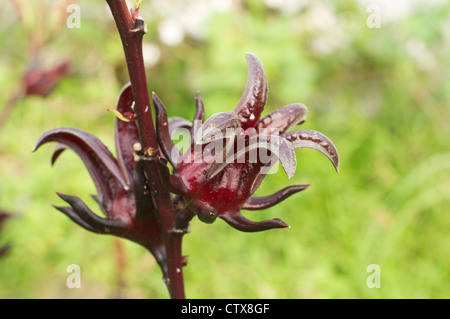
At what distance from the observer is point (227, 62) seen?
8.55 ft

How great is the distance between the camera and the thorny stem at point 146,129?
1.38 feet

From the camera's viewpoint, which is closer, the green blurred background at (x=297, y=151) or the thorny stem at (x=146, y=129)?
the thorny stem at (x=146, y=129)

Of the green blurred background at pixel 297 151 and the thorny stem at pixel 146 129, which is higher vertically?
the green blurred background at pixel 297 151

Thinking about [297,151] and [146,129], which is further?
[297,151]

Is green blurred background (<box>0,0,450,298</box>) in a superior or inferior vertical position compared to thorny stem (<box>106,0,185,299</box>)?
superior

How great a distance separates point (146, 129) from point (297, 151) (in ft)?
7.67

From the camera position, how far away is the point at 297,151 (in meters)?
2.74

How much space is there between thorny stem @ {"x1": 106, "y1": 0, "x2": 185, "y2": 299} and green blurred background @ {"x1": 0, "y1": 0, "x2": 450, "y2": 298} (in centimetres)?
88

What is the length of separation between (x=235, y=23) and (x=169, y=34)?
47cm

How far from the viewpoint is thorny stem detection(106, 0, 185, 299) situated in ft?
1.38

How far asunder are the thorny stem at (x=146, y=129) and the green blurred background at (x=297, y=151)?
2.88ft

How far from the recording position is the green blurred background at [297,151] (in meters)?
1.91

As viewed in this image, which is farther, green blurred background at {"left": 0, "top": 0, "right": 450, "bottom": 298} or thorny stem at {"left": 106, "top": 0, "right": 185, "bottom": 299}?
green blurred background at {"left": 0, "top": 0, "right": 450, "bottom": 298}
